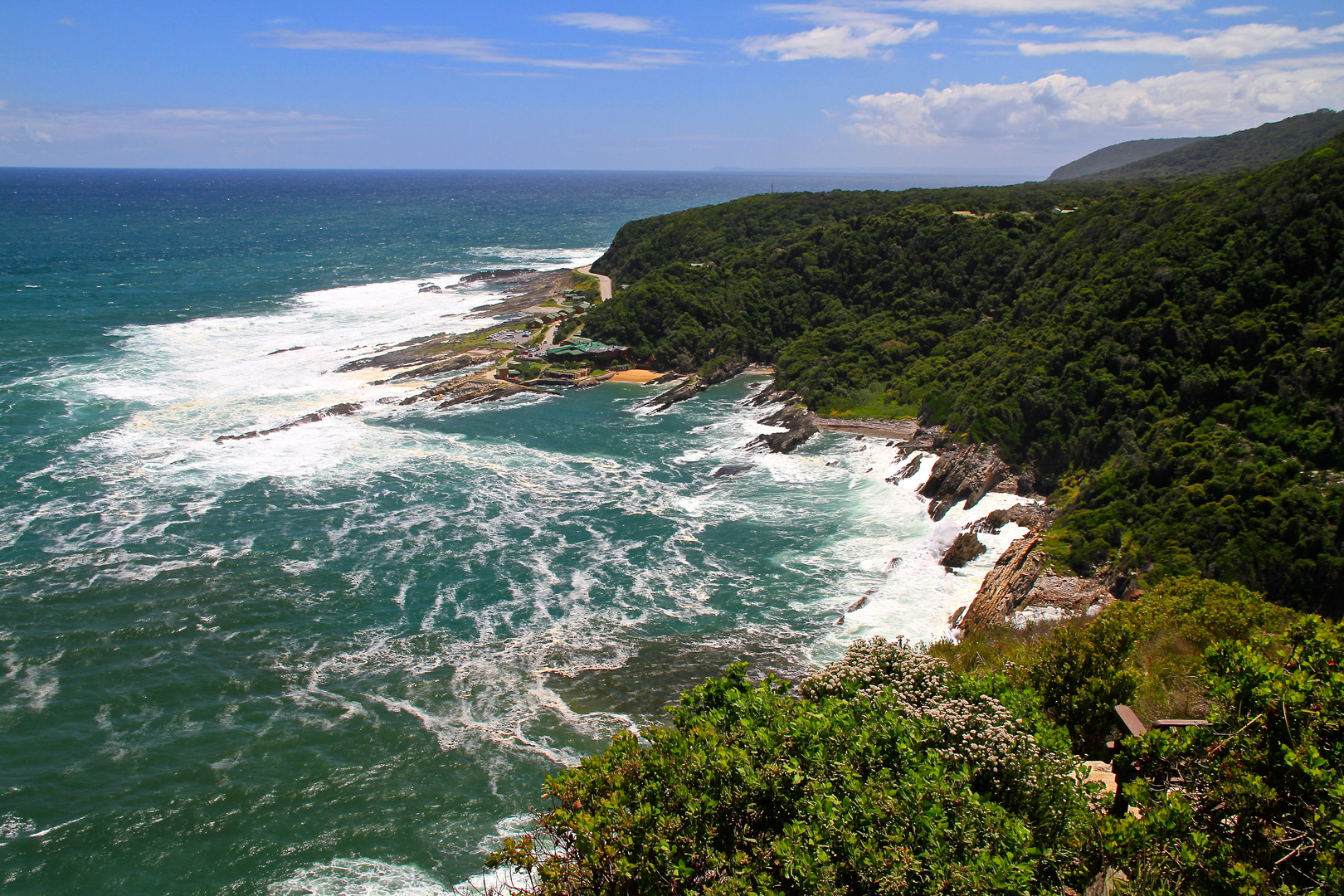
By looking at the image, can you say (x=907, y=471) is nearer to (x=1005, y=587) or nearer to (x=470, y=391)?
(x=1005, y=587)

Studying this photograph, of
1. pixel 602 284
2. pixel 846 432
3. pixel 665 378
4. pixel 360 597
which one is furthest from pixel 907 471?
pixel 602 284

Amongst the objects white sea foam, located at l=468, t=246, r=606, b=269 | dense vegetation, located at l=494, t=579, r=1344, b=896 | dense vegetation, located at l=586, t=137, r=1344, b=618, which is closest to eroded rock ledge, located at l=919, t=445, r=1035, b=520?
dense vegetation, located at l=586, t=137, r=1344, b=618

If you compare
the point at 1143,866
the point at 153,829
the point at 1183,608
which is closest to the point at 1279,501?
the point at 1183,608

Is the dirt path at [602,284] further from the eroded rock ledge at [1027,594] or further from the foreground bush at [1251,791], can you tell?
the foreground bush at [1251,791]

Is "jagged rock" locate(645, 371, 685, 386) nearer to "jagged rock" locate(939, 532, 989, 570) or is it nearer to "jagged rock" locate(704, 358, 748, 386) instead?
"jagged rock" locate(704, 358, 748, 386)

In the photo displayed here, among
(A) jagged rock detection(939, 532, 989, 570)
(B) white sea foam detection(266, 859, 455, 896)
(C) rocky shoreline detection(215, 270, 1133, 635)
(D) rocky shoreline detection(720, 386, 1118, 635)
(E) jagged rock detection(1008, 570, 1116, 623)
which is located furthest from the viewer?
(A) jagged rock detection(939, 532, 989, 570)

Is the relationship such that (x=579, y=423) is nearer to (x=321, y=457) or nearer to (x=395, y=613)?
(x=321, y=457)

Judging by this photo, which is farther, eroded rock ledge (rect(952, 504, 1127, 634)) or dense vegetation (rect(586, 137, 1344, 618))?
dense vegetation (rect(586, 137, 1344, 618))
